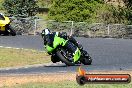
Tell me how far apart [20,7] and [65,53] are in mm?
23944

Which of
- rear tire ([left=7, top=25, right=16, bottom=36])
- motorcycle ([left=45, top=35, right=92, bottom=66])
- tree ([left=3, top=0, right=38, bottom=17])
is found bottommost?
rear tire ([left=7, top=25, right=16, bottom=36])

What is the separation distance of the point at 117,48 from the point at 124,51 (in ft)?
5.49

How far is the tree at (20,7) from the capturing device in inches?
1634

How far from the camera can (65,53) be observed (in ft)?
62.3

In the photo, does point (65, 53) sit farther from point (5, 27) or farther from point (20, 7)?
point (20, 7)

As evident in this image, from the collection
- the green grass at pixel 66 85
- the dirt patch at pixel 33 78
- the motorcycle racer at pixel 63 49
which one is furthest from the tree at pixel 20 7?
the green grass at pixel 66 85

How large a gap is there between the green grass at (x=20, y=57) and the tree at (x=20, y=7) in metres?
17.5

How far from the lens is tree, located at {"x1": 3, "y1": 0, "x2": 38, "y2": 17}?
4150cm

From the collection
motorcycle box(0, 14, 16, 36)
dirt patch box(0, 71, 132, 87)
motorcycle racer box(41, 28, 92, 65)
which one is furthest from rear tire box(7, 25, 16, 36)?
dirt patch box(0, 71, 132, 87)

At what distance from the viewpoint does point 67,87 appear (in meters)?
13.0

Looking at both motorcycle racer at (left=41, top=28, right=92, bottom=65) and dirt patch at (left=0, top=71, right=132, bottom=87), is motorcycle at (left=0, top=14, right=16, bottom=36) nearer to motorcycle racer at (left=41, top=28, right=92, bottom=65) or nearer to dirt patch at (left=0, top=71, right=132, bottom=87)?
motorcycle racer at (left=41, top=28, right=92, bottom=65)

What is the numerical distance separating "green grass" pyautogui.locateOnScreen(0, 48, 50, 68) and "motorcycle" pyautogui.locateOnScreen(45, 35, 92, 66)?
1.47 meters

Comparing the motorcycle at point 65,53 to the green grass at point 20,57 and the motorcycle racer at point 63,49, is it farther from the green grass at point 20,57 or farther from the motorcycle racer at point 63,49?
the green grass at point 20,57

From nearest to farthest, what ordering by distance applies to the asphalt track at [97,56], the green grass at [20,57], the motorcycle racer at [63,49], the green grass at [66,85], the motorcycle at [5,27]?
the green grass at [66,85] < the asphalt track at [97,56] < the motorcycle racer at [63,49] < the green grass at [20,57] < the motorcycle at [5,27]
